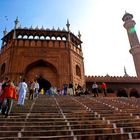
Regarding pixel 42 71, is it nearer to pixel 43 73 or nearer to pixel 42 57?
pixel 43 73

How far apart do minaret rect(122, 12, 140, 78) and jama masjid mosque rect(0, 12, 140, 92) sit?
3595mm

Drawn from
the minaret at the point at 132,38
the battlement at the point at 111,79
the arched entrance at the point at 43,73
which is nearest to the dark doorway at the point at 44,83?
the arched entrance at the point at 43,73

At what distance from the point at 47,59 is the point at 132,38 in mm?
14142

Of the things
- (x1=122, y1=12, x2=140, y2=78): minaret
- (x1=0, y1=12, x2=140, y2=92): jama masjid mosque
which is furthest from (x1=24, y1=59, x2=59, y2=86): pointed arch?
(x1=122, y1=12, x2=140, y2=78): minaret

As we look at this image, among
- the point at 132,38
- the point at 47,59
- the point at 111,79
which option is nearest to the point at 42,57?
the point at 47,59

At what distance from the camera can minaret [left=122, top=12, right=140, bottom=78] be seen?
2682 cm

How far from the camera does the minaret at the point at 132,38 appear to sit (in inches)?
1056

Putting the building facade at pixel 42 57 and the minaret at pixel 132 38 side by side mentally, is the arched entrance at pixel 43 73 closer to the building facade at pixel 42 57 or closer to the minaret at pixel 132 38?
the building facade at pixel 42 57

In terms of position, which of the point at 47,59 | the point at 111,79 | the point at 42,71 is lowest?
the point at 111,79

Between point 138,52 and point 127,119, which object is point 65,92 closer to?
point 127,119

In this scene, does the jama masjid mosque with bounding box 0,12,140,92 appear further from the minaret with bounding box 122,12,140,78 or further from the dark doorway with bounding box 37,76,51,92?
the minaret with bounding box 122,12,140,78

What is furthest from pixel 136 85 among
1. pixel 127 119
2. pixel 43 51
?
pixel 127 119

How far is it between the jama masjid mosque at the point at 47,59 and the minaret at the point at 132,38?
3595mm

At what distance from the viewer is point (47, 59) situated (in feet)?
69.5
